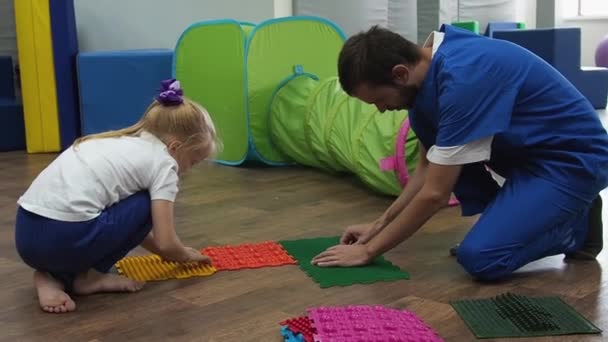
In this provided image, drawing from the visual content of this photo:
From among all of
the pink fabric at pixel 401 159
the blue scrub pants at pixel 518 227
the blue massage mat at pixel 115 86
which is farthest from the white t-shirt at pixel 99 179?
the blue massage mat at pixel 115 86

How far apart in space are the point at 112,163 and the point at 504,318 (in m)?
0.85

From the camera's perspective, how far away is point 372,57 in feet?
5.19

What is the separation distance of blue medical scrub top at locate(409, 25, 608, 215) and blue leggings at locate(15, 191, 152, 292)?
66 centimetres

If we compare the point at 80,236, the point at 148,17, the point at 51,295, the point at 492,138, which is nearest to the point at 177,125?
the point at 80,236

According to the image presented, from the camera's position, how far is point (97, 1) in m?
4.71

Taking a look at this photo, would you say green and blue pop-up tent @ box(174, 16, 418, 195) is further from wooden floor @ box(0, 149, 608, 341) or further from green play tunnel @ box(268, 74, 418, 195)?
wooden floor @ box(0, 149, 608, 341)

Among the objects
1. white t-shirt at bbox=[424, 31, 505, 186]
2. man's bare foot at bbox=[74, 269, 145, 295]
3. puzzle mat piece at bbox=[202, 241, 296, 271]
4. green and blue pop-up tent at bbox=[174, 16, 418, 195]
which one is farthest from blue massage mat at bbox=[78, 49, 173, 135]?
white t-shirt at bbox=[424, 31, 505, 186]

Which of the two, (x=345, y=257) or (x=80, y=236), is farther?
(x=345, y=257)

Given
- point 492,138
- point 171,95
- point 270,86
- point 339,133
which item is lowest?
point 339,133

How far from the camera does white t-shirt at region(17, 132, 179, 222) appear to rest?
1.54m

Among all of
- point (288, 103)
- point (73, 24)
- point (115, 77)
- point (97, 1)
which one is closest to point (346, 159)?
point (288, 103)

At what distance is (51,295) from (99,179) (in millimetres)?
260

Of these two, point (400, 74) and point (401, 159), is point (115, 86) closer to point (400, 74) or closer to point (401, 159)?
point (401, 159)

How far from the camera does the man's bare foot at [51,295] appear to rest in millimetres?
1554
